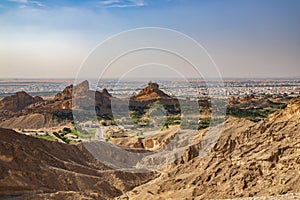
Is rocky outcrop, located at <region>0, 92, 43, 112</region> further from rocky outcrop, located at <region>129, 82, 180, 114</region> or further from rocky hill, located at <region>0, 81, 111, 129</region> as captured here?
rocky outcrop, located at <region>129, 82, 180, 114</region>

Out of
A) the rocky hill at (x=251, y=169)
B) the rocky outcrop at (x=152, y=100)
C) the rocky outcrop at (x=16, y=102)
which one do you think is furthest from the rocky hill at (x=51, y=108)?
the rocky hill at (x=251, y=169)

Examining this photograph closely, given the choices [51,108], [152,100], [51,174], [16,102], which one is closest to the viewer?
[51,174]

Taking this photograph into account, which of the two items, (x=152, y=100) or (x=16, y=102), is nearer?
(x=152, y=100)

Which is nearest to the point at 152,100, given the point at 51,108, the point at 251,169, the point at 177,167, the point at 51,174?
the point at 51,108

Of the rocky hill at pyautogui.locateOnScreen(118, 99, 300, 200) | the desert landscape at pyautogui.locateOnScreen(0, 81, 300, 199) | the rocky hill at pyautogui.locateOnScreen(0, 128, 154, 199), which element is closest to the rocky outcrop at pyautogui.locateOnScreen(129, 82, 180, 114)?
the desert landscape at pyautogui.locateOnScreen(0, 81, 300, 199)

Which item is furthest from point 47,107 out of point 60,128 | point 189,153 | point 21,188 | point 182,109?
point 21,188

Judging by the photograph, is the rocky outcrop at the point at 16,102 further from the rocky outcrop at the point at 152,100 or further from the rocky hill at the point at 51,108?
the rocky outcrop at the point at 152,100

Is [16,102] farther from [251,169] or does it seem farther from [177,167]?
[251,169]
